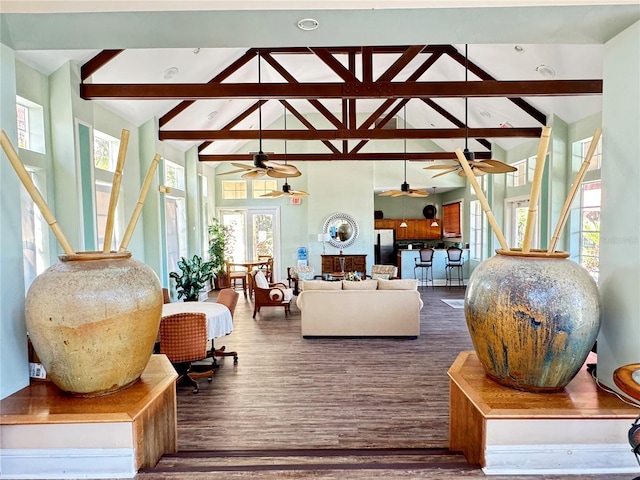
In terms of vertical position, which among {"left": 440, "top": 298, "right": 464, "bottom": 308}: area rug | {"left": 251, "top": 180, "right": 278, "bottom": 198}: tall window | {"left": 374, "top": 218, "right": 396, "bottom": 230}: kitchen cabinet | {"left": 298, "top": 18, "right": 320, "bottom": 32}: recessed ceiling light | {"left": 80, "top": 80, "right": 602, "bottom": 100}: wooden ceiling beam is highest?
{"left": 80, "top": 80, "right": 602, "bottom": 100}: wooden ceiling beam

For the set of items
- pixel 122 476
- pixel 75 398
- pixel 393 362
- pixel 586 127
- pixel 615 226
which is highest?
pixel 586 127

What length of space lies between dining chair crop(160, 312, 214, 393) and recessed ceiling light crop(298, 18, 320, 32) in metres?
2.79

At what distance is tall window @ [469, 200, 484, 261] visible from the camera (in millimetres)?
9555

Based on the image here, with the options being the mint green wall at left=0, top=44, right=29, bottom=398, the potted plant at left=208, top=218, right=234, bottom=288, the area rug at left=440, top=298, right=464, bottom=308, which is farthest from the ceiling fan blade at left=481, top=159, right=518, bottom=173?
the potted plant at left=208, top=218, right=234, bottom=288

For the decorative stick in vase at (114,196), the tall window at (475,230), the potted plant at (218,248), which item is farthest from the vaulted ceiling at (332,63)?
the potted plant at (218,248)

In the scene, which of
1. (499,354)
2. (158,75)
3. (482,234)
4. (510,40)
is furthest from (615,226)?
(482,234)

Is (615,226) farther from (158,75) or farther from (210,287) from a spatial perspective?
(210,287)

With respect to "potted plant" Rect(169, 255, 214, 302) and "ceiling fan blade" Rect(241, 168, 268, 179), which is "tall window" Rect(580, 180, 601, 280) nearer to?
"ceiling fan blade" Rect(241, 168, 268, 179)

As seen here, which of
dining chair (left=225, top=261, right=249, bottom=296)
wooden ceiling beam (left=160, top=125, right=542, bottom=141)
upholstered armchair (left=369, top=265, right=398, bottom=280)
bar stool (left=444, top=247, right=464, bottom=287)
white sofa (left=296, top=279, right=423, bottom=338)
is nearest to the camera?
white sofa (left=296, top=279, right=423, bottom=338)

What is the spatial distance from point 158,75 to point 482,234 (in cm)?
785

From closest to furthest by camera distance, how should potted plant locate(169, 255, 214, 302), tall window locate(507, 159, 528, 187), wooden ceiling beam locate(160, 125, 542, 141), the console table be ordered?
1. wooden ceiling beam locate(160, 125, 542, 141)
2. potted plant locate(169, 255, 214, 302)
3. tall window locate(507, 159, 528, 187)
4. the console table

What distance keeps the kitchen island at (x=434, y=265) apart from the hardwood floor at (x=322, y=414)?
188 inches

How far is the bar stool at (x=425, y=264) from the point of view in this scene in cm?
959

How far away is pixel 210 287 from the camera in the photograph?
31.2ft
